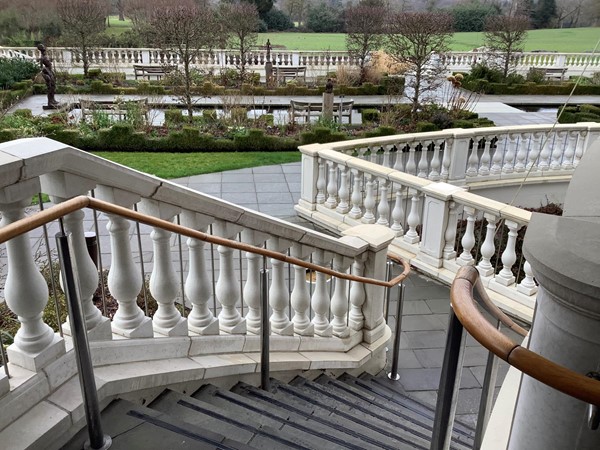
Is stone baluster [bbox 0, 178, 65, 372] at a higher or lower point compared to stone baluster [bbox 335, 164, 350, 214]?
higher

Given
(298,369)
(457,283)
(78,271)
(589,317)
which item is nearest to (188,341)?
(78,271)

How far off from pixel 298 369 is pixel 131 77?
22.6 m

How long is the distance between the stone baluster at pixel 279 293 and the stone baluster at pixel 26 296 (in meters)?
1.41

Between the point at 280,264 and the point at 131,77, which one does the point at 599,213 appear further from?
the point at 131,77

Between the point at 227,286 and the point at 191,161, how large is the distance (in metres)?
8.09

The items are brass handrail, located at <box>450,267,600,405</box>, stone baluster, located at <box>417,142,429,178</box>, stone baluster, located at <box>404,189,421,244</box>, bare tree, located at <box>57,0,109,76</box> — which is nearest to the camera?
brass handrail, located at <box>450,267,600,405</box>

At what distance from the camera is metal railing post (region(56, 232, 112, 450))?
210 centimetres

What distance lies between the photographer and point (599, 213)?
1.55 m

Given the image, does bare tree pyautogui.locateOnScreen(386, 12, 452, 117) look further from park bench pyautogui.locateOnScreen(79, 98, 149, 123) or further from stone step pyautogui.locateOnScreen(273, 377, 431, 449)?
stone step pyautogui.locateOnScreen(273, 377, 431, 449)

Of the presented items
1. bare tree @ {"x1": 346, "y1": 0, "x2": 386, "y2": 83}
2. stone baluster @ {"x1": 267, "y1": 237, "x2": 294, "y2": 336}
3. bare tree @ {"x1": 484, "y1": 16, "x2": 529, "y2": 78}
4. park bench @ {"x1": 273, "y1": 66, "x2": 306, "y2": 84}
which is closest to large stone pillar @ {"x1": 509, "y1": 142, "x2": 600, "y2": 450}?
stone baluster @ {"x1": 267, "y1": 237, "x2": 294, "y2": 336}

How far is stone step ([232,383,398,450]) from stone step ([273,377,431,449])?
8cm

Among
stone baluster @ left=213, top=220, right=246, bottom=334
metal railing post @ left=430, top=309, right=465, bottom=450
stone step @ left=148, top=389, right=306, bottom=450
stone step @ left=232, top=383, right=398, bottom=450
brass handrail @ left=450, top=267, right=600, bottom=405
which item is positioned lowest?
stone step @ left=232, top=383, right=398, bottom=450

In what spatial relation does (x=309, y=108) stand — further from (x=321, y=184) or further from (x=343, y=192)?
(x=343, y=192)

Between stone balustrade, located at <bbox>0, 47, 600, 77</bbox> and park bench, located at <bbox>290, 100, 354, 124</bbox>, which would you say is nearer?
park bench, located at <bbox>290, 100, 354, 124</bbox>
